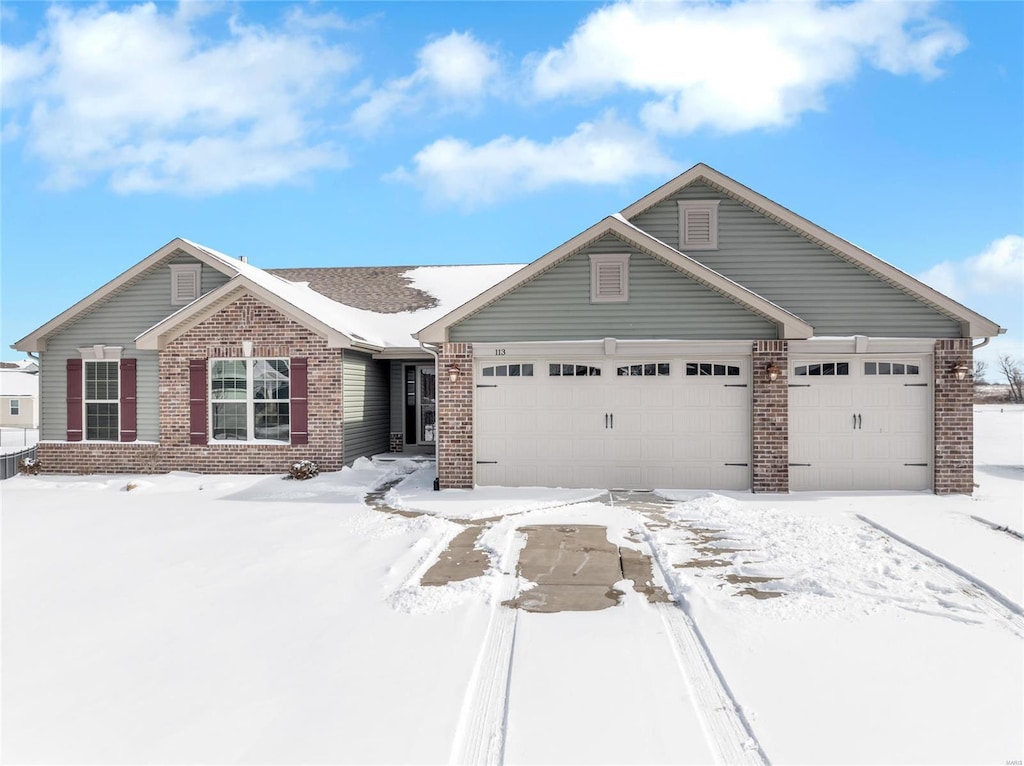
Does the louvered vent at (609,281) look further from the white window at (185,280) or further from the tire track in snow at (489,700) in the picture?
the white window at (185,280)

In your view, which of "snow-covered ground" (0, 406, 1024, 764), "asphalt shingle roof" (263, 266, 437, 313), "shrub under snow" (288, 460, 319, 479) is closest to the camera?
"snow-covered ground" (0, 406, 1024, 764)

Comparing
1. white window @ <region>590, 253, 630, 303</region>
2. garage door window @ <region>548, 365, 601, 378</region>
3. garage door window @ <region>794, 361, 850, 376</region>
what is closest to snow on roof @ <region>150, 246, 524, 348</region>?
garage door window @ <region>548, 365, 601, 378</region>

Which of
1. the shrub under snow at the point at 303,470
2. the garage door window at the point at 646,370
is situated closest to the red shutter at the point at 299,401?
the shrub under snow at the point at 303,470

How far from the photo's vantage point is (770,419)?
10.2 m

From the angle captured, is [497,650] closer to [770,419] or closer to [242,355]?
[770,419]

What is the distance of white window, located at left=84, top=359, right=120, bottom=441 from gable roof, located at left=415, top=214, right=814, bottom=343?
25.9ft

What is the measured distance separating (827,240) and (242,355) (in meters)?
11.8

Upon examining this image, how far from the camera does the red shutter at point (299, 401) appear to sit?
482 inches

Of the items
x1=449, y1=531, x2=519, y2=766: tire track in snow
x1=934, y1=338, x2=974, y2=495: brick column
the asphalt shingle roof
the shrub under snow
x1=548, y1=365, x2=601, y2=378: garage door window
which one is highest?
the asphalt shingle roof

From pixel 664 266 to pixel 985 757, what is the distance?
8260 mm

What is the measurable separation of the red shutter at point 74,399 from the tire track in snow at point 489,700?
41.9 ft

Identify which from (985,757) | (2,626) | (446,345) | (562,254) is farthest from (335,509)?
(985,757)

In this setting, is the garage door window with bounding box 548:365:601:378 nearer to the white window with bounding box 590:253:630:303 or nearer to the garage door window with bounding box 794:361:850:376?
the white window with bounding box 590:253:630:303

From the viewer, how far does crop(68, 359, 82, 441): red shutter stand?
522 inches
